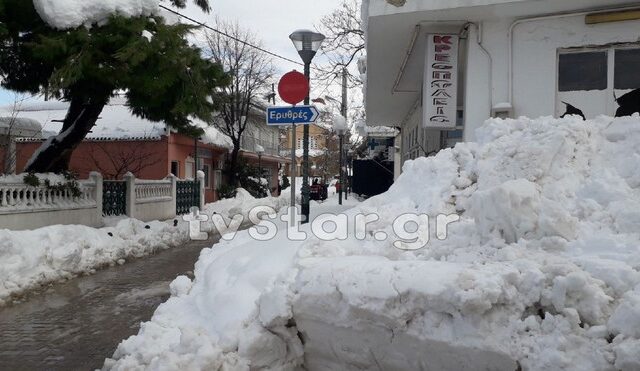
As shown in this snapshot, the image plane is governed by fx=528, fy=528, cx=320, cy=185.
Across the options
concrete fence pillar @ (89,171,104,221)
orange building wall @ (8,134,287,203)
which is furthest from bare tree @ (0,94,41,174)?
orange building wall @ (8,134,287,203)

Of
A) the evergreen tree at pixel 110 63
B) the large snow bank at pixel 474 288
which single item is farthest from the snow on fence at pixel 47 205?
the large snow bank at pixel 474 288

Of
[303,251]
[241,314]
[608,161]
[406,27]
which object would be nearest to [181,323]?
[241,314]

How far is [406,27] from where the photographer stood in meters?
8.88

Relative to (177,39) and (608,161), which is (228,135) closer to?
(177,39)

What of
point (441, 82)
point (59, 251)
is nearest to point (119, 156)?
point (59, 251)

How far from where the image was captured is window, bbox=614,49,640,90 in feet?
25.3

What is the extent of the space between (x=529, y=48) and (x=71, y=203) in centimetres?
997

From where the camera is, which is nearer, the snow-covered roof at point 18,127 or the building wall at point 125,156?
the snow-covered roof at point 18,127

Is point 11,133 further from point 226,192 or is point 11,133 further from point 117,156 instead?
point 226,192

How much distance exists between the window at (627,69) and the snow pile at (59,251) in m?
9.03

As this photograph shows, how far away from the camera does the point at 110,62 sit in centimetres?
1046

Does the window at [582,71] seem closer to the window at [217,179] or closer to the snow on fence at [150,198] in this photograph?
A: the snow on fence at [150,198]

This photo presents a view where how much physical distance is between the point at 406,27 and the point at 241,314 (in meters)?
6.12

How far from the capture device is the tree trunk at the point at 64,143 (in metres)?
12.6
